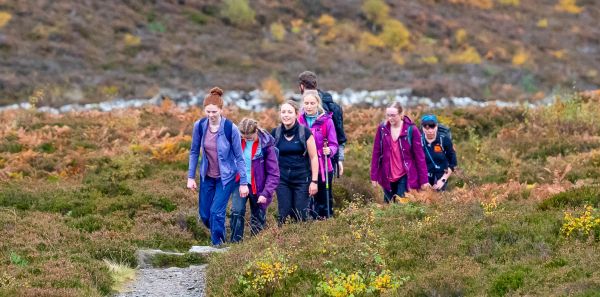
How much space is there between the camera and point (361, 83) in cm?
3675

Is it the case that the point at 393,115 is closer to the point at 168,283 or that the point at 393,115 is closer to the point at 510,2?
the point at 168,283

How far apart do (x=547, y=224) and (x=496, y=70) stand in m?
35.6

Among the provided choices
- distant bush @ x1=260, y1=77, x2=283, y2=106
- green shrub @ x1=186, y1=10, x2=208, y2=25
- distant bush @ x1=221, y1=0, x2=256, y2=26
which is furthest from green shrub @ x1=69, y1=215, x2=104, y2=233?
distant bush @ x1=221, y1=0, x2=256, y2=26

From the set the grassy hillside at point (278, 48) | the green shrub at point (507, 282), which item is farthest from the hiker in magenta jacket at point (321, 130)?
the grassy hillside at point (278, 48)

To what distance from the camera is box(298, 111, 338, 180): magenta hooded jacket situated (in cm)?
1113

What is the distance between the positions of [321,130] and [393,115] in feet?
3.12

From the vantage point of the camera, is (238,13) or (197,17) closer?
(197,17)

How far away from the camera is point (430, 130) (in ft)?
39.1

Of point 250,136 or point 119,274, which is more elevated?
point 250,136

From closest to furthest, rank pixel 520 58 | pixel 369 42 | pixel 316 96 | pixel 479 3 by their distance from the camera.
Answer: pixel 316 96
pixel 369 42
pixel 520 58
pixel 479 3

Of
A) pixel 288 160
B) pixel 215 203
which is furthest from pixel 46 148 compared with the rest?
pixel 288 160

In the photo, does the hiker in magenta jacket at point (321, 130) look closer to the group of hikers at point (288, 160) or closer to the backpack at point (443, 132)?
the group of hikers at point (288, 160)

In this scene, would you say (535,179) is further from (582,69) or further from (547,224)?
(582,69)

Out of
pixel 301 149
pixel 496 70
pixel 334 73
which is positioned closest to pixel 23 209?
pixel 301 149
